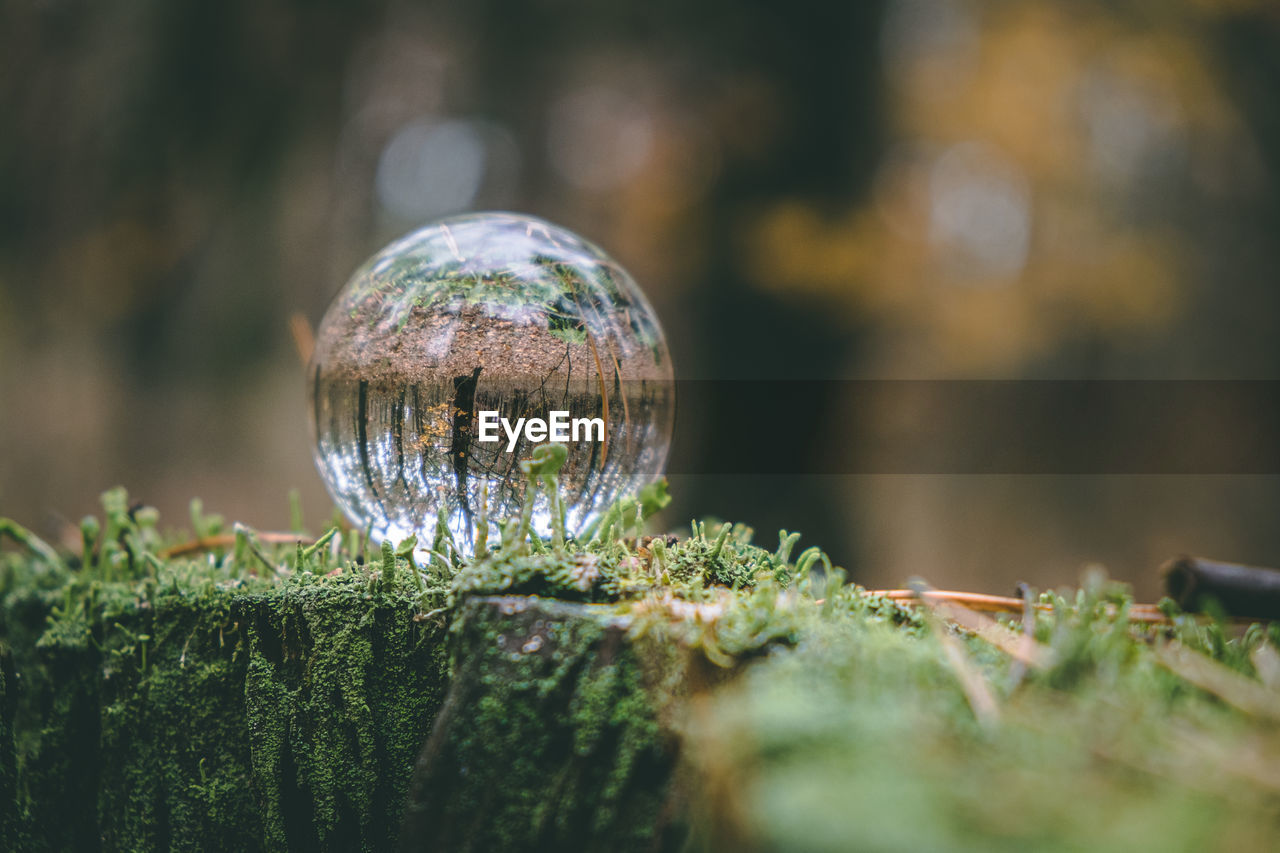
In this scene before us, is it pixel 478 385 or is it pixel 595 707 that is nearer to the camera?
pixel 595 707

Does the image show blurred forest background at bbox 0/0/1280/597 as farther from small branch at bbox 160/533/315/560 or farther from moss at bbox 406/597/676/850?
moss at bbox 406/597/676/850

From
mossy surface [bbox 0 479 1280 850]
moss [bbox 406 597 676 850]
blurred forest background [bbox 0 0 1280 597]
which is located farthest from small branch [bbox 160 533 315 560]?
blurred forest background [bbox 0 0 1280 597]

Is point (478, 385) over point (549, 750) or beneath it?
over

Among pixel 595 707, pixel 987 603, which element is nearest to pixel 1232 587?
pixel 987 603

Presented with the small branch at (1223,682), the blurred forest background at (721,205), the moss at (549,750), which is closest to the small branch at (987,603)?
the small branch at (1223,682)

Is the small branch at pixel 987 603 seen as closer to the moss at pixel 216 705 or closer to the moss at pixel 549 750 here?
the moss at pixel 549 750

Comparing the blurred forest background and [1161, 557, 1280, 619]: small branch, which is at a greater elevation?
the blurred forest background

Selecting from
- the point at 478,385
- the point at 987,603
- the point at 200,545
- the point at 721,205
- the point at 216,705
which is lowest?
the point at 216,705

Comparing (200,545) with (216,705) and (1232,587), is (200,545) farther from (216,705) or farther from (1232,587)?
(1232,587)
